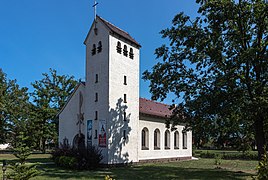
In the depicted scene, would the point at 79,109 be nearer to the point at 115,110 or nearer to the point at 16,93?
the point at 115,110

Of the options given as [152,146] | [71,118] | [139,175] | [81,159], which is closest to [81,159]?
[81,159]

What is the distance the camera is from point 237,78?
57.7 feet

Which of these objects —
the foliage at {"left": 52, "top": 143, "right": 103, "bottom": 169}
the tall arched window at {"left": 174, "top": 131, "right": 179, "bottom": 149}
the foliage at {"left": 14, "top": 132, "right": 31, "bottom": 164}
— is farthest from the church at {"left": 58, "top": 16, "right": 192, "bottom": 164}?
the foliage at {"left": 14, "top": 132, "right": 31, "bottom": 164}

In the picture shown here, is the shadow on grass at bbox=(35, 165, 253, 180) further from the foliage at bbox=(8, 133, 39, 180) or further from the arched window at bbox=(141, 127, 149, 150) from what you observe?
the arched window at bbox=(141, 127, 149, 150)

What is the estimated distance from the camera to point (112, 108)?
22000 mm

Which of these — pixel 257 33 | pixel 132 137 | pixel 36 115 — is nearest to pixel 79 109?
pixel 132 137

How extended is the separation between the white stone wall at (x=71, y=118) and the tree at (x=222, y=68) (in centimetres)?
1014

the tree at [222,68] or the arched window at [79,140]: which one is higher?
the tree at [222,68]

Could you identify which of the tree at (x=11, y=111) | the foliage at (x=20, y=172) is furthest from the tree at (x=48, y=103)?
the foliage at (x=20, y=172)

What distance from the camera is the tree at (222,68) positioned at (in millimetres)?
16219

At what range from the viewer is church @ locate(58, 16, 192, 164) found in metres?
22.0

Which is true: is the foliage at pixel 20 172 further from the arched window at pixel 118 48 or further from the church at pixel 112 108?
the arched window at pixel 118 48

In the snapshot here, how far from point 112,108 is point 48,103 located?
1065 inches

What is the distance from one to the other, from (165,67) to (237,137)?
314 inches
